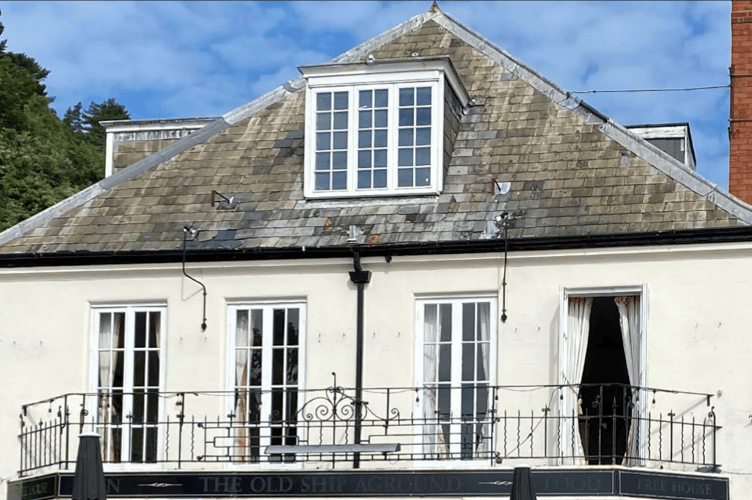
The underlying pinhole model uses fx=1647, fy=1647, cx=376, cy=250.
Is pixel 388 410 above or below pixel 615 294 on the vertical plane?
below

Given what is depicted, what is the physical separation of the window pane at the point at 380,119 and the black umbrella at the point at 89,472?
600 cm

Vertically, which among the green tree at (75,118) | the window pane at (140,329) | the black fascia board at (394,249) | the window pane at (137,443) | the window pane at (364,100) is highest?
the green tree at (75,118)

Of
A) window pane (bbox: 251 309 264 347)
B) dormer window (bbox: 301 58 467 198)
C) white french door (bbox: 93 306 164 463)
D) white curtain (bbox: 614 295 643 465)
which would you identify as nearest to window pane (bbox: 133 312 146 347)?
white french door (bbox: 93 306 164 463)

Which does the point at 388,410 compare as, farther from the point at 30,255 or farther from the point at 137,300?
the point at 30,255

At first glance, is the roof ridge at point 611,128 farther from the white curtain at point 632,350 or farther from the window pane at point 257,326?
the window pane at point 257,326

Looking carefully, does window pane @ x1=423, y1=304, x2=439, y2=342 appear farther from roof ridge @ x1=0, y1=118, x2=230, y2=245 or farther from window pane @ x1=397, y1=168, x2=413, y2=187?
roof ridge @ x1=0, y1=118, x2=230, y2=245

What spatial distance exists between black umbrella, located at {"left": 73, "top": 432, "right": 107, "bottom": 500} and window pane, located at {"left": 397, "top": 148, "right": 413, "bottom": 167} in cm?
586

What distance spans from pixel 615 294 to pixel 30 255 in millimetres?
7756

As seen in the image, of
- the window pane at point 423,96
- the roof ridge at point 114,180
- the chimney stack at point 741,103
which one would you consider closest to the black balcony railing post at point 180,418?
the roof ridge at point 114,180

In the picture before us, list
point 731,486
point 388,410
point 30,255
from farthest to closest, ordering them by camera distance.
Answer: point 30,255 → point 388,410 → point 731,486

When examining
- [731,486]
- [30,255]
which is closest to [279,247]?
[30,255]

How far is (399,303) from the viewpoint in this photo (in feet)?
69.2

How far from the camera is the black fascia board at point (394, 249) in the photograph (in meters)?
20.0

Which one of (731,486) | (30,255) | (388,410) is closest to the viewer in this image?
(731,486)
